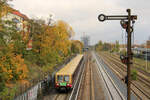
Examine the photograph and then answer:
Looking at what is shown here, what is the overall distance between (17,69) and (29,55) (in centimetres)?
956

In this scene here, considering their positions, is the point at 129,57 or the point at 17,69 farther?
the point at 17,69

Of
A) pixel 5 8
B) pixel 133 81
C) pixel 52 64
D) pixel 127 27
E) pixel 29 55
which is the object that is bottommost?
pixel 133 81

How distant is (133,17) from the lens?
25.0 feet

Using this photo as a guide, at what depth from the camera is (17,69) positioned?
22.4 meters

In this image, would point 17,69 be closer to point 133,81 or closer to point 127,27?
point 127,27

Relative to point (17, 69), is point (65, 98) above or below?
below

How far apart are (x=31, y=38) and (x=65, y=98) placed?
1695 cm

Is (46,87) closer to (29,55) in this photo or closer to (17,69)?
(17,69)

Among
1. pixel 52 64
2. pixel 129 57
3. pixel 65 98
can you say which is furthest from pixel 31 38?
pixel 129 57

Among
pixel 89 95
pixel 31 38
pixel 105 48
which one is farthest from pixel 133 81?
pixel 105 48

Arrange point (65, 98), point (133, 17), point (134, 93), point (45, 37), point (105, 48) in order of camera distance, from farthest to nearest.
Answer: point (105, 48), point (45, 37), point (134, 93), point (65, 98), point (133, 17)

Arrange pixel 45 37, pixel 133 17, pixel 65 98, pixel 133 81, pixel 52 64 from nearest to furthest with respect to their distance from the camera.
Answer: pixel 133 17 < pixel 65 98 < pixel 133 81 < pixel 45 37 < pixel 52 64

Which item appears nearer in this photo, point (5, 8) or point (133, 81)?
point (5, 8)

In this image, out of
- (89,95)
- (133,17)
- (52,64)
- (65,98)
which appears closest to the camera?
(133,17)
